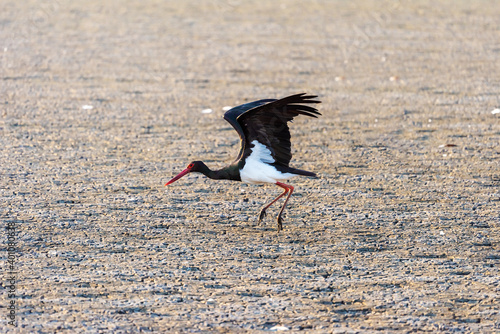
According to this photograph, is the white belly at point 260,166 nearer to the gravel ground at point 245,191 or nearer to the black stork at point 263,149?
the black stork at point 263,149

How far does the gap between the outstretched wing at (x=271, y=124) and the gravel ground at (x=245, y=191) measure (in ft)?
2.06

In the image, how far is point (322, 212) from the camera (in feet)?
19.6

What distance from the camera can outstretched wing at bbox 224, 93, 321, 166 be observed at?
510cm

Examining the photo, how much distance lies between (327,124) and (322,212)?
9.30ft

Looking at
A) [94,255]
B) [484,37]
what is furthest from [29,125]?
[484,37]

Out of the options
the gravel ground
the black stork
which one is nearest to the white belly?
the black stork

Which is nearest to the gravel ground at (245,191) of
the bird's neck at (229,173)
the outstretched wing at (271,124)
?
the bird's neck at (229,173)

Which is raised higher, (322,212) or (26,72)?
(322,212)

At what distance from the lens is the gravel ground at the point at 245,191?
443 centimetres

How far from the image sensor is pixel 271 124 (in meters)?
5.31

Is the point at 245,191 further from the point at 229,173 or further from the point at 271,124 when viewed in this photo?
the point at 271,124

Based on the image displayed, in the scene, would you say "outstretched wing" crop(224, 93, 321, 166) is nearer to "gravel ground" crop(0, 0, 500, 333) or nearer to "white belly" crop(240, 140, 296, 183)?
"white belly" crop(240, 140, 296, 183)

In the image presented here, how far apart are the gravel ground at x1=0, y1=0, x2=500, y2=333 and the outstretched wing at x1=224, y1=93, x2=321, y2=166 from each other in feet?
2.06

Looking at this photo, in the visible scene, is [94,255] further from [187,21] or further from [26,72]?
[187,21]
